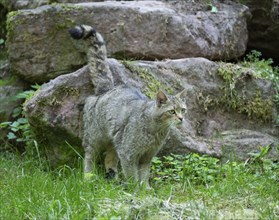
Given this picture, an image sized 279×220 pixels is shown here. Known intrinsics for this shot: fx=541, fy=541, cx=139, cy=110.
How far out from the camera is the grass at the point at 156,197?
388 cm

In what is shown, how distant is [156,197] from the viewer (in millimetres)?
4426

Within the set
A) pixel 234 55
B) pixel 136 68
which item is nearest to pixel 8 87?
pixel 136 68

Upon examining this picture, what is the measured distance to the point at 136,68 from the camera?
642 cm

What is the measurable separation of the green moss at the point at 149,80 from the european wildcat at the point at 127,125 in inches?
17.5

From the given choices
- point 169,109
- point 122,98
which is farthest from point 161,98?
point 122,98

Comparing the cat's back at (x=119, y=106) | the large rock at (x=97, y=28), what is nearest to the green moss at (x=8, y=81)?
the large rock at (x=97, y=28)

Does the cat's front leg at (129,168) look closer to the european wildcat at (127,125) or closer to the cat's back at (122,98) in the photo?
the european wildcat at (127,125)

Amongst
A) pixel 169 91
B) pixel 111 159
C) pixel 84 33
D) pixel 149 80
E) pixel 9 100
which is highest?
pixel 84 33

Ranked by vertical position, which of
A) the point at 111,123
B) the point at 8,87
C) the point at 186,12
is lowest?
the point at 8,87

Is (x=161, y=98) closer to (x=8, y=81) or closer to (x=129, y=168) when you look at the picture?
(x=129, y=168)

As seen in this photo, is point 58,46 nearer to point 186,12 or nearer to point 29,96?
point 29,96

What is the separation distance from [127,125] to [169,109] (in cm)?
53

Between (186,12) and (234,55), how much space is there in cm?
92

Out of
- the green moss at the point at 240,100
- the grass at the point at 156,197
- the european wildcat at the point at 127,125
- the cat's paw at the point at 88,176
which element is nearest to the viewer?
the grass at the point at 156,197
